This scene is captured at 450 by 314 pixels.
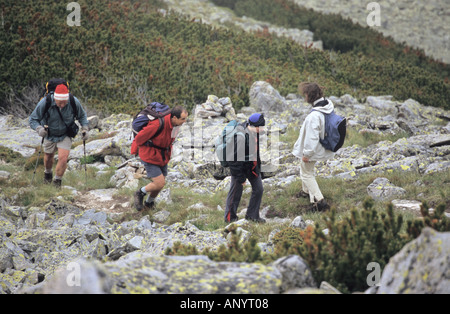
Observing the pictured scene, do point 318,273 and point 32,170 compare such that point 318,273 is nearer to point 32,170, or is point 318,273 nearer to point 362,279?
point 362,279

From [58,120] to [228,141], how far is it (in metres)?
3.99

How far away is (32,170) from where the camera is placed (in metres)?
10.6

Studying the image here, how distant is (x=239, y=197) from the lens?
24.7ft

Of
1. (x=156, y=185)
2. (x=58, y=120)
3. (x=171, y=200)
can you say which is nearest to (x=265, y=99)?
(x=171, y=200)

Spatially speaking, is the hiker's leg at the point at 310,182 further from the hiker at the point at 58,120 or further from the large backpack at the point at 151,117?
the hiker at the point at 58,120

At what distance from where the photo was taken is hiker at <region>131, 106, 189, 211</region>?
727 centimetres

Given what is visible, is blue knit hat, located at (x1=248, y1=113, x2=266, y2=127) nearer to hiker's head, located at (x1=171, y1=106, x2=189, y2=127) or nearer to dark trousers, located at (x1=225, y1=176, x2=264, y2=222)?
dark trousers, located at (x1=225, y1=176, x2=264, y2=222)

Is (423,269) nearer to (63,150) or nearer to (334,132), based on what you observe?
(334,132)

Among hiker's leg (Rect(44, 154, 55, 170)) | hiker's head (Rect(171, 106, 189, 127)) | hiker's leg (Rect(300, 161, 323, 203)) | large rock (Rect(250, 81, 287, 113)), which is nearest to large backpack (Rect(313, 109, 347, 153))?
hiker's leg (Rect(300, 161, 323, 203))

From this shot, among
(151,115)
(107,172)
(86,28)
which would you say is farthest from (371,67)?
(151,115)

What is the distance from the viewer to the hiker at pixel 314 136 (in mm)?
7164

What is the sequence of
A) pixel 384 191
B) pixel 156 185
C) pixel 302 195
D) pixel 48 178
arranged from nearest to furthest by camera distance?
pixel 156 185 → pixel 384 191 → pixel 302 195 → pixel 48 178

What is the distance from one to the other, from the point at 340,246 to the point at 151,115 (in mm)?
4065

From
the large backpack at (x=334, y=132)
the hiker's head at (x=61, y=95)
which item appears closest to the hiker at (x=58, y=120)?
the hiker's head at (x=61, y=95)
